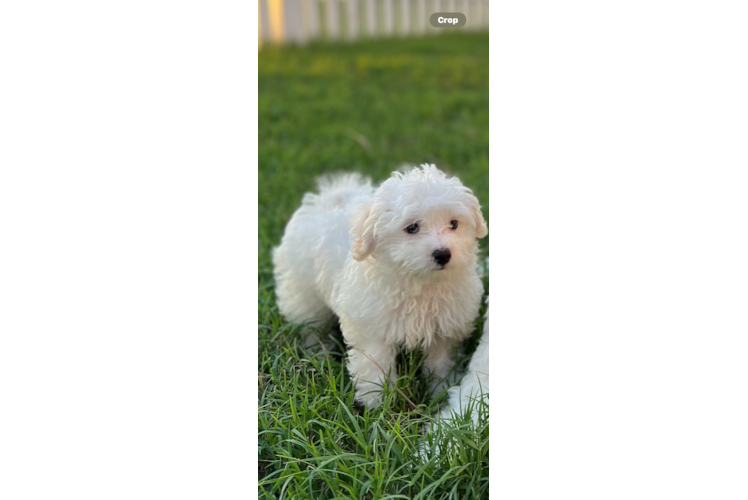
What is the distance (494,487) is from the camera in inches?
74.1

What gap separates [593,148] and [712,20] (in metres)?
0.46

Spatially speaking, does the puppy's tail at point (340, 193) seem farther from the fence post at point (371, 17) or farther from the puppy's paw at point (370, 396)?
the puppy's paw at point (370, 396)

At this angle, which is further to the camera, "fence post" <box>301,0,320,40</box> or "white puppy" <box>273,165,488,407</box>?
"fence post" <box>301,0,320,40</box>

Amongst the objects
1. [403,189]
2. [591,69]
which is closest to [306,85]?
[403,189]

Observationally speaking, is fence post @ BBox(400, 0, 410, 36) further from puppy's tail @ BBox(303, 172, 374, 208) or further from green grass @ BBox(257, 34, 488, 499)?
puppy's tail @ BBox(303, 172, 374, 208)

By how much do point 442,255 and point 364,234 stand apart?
0.34m

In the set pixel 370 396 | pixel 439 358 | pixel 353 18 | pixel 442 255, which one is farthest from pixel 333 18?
pixel 370 396

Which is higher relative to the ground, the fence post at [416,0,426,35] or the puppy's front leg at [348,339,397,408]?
the fence post at [416,0,426,35]

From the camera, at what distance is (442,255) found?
253 cm

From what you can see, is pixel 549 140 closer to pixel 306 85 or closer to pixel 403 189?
pixel 403 189

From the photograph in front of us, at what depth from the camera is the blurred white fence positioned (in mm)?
2248

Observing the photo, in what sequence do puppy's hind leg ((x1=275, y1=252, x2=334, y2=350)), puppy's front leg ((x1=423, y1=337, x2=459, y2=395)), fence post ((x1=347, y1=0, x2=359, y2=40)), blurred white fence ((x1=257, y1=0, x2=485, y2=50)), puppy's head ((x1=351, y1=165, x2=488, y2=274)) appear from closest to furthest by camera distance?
blurred white fence ((x1=257, y1=0, x2=485, y2=50)), puppy's head ((x1=351, y1=165, x2=488, y2=274)), puppy's front leg ((x1=423, y1=337, x2=459, y2=395)), fence post ((x1=347, y1=0, x2=359, y2=40)), puppy's hind leg ((x1=275, y1=252, x2=334, y2=350))

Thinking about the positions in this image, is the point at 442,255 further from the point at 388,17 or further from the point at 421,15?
the point at 388,17

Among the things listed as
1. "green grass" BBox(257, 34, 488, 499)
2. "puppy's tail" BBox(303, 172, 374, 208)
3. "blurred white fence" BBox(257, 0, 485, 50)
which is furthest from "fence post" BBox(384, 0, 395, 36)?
"puppy's tail" BBox(303, 172, 374, 208)
